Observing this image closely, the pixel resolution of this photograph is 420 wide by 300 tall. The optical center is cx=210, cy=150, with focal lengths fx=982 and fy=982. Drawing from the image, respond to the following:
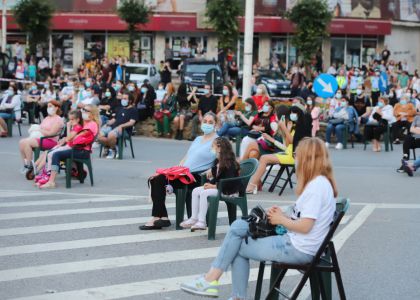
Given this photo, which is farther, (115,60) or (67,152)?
(115,60)

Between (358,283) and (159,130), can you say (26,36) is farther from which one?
(358,283)

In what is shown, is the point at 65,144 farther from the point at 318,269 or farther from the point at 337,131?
the point at 337,131

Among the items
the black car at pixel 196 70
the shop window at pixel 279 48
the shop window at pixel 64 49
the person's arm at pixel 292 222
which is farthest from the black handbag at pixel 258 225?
the shop window at pixel 64 49

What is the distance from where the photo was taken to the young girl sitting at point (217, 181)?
12.1m

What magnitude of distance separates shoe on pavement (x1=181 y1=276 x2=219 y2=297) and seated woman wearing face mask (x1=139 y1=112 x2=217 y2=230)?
3874 mm

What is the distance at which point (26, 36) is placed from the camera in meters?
53.8

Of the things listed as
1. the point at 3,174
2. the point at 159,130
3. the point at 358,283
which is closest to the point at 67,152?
the point at 3,174

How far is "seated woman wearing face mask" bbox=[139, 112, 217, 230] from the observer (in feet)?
40.2

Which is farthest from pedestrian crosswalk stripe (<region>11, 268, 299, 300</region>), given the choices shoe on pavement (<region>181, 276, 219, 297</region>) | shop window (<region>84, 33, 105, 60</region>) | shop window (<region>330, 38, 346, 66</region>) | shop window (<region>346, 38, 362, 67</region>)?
shop window (<region>346, 38, 362, 67</region>)

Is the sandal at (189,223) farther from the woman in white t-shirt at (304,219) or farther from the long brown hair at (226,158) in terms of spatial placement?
the woman in white t-shirt at (304,219)

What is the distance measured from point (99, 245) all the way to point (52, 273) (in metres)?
1.65

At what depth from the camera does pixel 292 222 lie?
7.95 meters

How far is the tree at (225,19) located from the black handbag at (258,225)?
139 ft

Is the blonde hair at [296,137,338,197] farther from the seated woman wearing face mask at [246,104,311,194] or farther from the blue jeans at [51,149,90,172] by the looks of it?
the blue jeans at [51,149,90,172]
